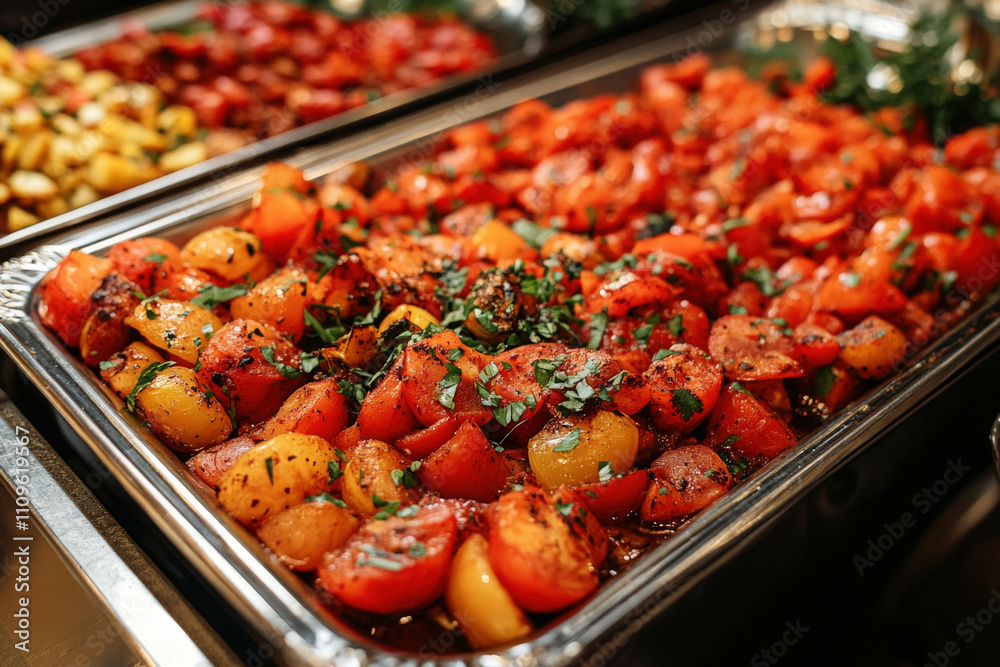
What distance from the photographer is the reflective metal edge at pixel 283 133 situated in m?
2.53

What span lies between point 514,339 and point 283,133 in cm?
203

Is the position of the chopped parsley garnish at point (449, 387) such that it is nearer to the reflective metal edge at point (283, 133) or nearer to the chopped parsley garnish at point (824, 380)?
the chopped parsley garnish at point (824, 380)

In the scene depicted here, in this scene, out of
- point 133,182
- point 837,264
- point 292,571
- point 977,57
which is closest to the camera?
point 292,571

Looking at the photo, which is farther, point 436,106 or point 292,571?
point 436,106

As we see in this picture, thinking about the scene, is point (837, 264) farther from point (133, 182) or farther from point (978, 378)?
point (133, 182)

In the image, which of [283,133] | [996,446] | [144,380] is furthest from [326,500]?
[283,133]

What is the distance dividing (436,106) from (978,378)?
2.39 meters

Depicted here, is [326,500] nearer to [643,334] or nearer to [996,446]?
[643,334]

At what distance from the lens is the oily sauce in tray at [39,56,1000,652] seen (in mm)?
1483

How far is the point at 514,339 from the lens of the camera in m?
1.96

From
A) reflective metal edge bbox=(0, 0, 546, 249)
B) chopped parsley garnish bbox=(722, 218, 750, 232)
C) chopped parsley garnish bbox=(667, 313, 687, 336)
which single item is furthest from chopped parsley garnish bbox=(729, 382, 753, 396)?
reflective metal edge bbox=(0, 0, 546, 249)

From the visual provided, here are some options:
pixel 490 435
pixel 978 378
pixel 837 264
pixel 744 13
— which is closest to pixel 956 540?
pixel 978 378

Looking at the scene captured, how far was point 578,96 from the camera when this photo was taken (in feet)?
11.9

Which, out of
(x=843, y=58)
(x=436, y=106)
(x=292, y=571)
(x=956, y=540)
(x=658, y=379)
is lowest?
(x=292, y=571)
